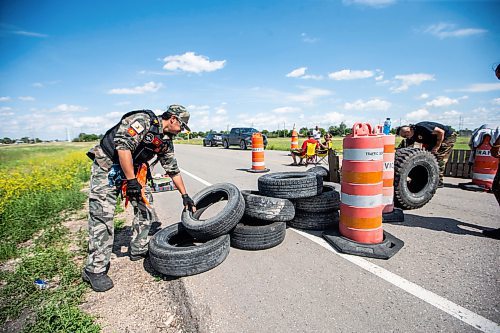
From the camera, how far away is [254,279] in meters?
2.93

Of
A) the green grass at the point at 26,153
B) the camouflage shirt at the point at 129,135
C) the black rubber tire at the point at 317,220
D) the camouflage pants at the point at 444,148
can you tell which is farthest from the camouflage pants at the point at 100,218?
the green grass at the point at 26,153

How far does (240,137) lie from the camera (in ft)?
86.2

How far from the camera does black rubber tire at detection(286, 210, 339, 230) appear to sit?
13.7 ft

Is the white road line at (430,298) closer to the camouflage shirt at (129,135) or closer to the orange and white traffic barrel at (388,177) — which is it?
the orange and white traffic barrel at (388,177)

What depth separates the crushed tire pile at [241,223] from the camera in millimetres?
3082

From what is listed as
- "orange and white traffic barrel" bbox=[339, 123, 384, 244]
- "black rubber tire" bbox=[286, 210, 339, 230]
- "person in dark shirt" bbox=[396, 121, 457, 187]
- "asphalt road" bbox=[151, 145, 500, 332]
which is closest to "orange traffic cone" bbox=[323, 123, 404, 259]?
"orange and white traffic barrel" bbox=[339, 123, 384, 244]

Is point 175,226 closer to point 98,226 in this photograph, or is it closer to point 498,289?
point 98,226

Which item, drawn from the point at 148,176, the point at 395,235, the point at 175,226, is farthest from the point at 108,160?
the point at 395,235

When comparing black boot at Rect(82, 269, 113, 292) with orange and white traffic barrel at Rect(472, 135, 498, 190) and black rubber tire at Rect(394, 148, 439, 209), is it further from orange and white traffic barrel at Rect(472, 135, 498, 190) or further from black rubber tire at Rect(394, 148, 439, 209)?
orange and white traffic barrel at Rect(472, 135, 498, 190)

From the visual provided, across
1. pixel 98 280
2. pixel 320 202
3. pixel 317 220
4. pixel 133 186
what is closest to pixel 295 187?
pixel 320 202

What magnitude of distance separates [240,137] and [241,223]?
22.5m

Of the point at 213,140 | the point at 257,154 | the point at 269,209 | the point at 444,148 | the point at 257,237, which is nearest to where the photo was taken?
the point at 257,237

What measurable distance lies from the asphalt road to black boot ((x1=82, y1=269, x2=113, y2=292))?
0.84m

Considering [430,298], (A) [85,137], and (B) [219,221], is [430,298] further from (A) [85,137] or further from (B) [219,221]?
(A) [85,137]
